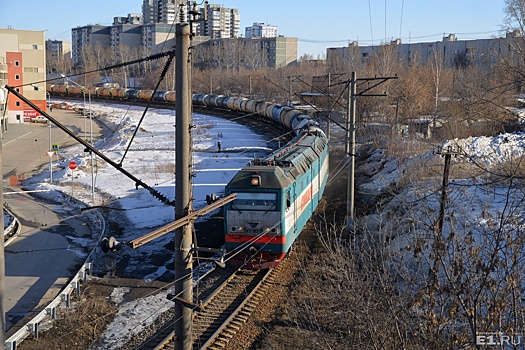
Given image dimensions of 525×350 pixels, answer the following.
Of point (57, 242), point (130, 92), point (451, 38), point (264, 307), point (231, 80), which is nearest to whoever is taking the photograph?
point (264, 307)

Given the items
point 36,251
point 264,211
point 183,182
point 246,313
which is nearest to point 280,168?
point 264,211

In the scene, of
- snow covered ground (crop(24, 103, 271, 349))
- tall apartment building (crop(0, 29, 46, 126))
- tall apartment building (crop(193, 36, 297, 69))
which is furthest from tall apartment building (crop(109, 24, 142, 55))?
tall apartment building (crop(0, 29, 46, 126))

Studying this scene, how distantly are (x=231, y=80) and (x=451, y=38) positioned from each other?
38.2 meters

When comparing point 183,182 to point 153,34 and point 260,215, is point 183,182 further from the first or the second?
point 153,34

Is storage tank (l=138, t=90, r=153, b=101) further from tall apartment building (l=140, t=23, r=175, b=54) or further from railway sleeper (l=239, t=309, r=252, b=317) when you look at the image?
tall apartment building (l=140, t=23, r=175, b=54)

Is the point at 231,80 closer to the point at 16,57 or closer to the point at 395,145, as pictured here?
the point at 16,57

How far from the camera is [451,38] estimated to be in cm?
9800

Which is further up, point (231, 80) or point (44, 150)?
point (231, 80)

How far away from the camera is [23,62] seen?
186ft

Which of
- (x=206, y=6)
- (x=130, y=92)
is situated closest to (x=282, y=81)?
(x=130, y=92)

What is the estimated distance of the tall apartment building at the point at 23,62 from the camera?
54.4 metres

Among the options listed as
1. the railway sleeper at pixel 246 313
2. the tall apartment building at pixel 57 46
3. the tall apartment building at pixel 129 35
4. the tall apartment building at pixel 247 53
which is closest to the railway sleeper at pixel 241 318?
the railway sleeper at pixel 246 313

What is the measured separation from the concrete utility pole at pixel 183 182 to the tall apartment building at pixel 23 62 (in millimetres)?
49842

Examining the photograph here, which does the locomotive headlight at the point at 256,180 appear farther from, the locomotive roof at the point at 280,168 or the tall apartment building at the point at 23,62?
the tall apartment building at the point at 23,62
